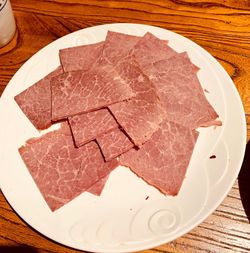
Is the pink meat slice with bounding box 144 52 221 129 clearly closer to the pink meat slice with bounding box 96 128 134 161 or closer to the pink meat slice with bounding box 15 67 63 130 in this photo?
the pink meat slice with bounding box 96 128 134 161

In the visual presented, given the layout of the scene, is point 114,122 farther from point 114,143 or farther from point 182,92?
point 182,92

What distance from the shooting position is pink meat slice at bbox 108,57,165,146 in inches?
62.7

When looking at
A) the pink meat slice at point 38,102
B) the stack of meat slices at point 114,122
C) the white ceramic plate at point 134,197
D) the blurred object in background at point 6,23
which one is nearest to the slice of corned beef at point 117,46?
the stack of meat slices at point 114,122

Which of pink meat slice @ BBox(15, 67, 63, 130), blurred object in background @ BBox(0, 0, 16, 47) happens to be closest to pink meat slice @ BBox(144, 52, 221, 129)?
pink meat slice @ BBox(15, 67, 63, 130)

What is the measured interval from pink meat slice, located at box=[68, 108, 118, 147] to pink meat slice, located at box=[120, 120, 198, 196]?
15cm

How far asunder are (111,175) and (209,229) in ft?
1.54

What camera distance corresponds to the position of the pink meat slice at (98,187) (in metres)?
1.56

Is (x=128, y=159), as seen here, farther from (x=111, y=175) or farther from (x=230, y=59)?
(x=230, y=59)

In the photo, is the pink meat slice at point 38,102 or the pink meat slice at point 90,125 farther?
the pink meat slice at point 38,102

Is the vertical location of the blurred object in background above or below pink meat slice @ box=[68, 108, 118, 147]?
above

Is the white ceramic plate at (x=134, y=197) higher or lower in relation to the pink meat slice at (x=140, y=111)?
lower

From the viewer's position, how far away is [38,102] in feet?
5.88

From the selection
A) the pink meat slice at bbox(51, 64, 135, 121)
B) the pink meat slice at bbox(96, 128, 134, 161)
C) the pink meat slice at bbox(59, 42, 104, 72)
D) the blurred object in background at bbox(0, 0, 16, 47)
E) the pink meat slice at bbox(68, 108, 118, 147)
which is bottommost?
the pink meat slice at bbox(96, 128, 134, 161)

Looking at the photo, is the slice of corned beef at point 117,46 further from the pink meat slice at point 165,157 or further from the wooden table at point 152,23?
the pink meat slice at point 165,157
